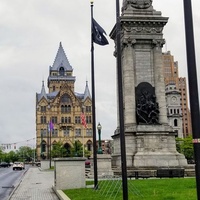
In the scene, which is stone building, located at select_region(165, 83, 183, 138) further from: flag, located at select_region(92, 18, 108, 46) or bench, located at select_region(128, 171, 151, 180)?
flag, located at select_region(92, 18, 108, 46)

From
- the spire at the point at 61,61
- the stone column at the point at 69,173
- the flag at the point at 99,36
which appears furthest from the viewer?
the spire at the point at 61,61

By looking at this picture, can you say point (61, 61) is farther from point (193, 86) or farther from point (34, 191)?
point (193, 86)

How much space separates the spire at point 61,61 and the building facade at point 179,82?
39850mm

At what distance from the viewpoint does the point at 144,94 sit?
111 ft

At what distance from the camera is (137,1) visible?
119ft

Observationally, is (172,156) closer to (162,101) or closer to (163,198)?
(162,101)

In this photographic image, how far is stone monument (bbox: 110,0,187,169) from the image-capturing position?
32844mm

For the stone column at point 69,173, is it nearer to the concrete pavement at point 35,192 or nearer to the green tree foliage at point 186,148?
the concrete pavement at point 35,192

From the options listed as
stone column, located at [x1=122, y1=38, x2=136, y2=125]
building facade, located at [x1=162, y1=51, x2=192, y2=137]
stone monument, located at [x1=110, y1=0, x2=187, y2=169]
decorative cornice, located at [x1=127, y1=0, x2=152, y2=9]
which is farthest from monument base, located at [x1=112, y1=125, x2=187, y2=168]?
building facade, located at [x1=162, y1=51, x2=192, y2=137]

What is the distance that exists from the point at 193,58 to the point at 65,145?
135 metres

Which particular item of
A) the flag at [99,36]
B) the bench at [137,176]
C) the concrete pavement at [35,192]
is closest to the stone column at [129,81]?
the bench at [137,176]

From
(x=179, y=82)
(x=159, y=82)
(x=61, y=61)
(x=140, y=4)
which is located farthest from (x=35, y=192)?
(x=179, y=82)

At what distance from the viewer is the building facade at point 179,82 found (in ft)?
554

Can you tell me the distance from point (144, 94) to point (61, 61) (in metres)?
131
